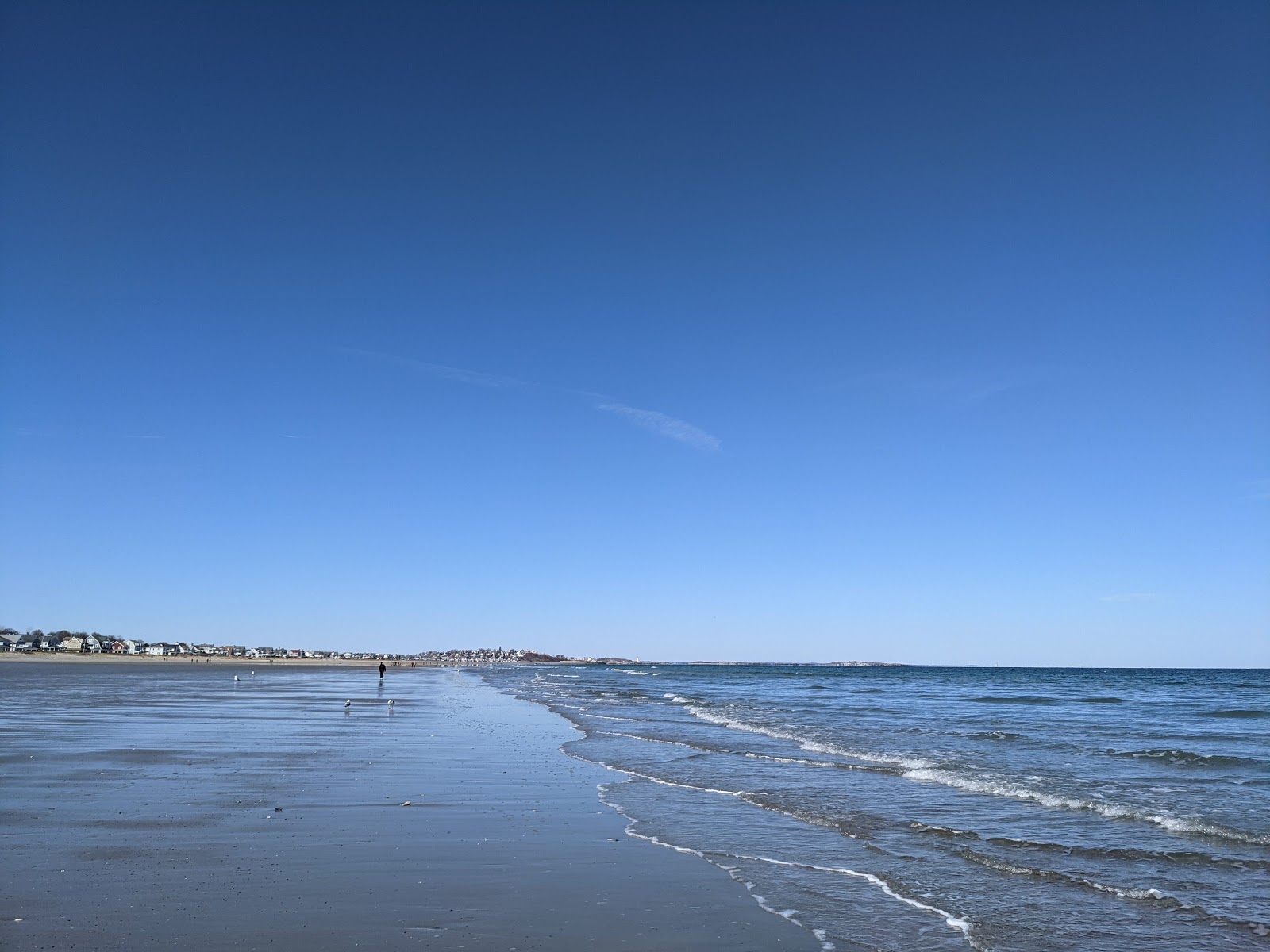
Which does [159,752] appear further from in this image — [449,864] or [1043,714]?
[1043,714]

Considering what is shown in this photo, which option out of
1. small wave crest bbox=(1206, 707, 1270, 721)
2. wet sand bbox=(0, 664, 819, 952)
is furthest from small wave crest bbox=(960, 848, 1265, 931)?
small wave crest bbox=(1206, 707, 1270, 721)

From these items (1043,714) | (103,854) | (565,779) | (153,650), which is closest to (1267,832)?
(565,779)

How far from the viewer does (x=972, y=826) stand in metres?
12.7

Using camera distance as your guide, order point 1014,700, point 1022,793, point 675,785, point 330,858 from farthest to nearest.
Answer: point 1014,700 < point 675,785 < point 1022,793 < point 330,858

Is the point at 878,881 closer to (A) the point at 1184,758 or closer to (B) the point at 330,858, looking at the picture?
(B) the point at 330,858

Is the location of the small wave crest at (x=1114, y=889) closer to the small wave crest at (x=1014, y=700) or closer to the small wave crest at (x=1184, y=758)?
the small wave crest at (x=1184, y=758)

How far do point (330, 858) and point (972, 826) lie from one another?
29.7 feet

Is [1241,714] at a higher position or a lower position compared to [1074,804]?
lower

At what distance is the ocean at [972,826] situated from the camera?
329 inches

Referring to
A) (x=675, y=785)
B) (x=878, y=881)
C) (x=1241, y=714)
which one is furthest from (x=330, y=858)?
(x=1241, y=714)

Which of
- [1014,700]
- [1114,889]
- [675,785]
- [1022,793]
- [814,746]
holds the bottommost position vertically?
[1014,700]

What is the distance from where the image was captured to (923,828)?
41.0 ft

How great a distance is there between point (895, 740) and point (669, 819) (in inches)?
551

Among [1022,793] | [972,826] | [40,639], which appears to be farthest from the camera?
[40,639]
